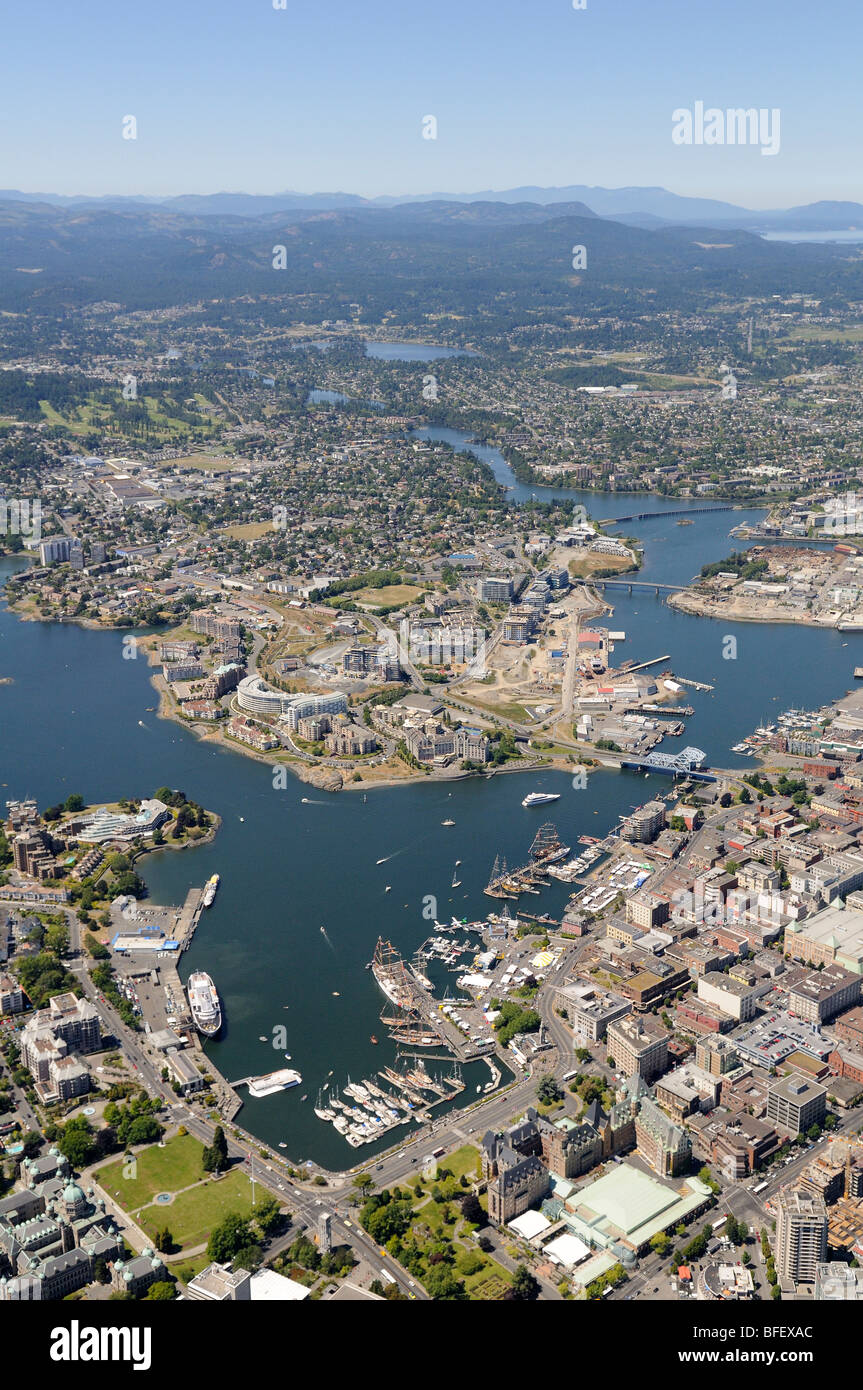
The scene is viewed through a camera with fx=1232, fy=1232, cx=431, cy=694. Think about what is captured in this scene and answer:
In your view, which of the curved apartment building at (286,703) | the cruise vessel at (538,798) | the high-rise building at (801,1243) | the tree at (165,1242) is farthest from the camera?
the curved apartment building at (286,703)

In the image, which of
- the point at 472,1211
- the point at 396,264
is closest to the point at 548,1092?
the point at 472,1211

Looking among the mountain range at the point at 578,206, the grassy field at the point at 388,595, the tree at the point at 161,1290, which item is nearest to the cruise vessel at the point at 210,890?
the tree at the point at 161,1290

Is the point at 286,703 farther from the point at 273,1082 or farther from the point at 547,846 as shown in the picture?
the point at 273,1082

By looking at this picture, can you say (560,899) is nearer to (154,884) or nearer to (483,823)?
(483,823)

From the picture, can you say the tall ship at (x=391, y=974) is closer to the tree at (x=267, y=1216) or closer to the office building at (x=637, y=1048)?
the office building at (x=637, y=1048)

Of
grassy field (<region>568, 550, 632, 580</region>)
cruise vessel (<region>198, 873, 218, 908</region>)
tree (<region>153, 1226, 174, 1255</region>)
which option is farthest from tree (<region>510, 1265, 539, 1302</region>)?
grassy field (<region>568, 550, 632, 580</region>)

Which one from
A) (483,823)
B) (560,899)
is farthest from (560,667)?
(560,899)
